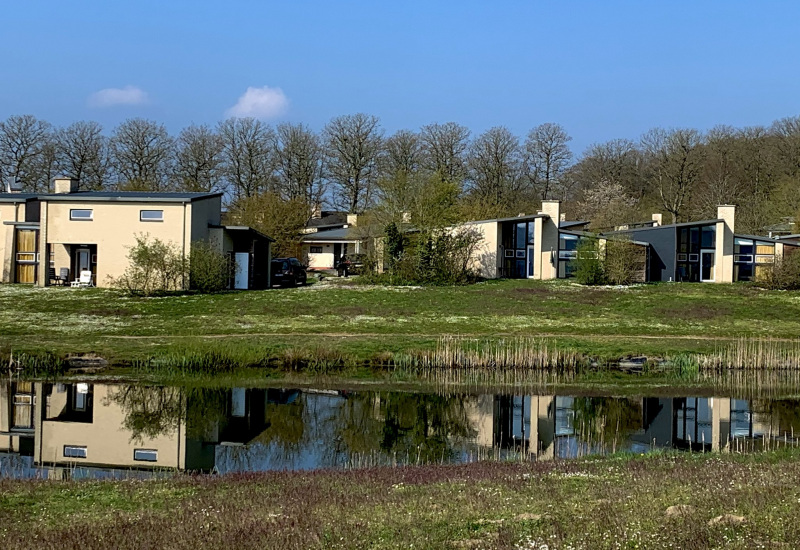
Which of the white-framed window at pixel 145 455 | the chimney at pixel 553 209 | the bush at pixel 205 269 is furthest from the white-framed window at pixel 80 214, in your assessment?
the white-framed window at pixel 145 455

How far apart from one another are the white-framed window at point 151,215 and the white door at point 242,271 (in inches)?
196

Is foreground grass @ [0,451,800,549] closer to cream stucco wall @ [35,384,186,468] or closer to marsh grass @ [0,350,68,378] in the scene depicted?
cream stucco wall @ [35,384,186,468]

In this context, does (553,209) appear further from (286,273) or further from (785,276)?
(286,273)

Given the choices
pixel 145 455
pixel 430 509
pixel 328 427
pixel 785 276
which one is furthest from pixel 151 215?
pixel 430 509

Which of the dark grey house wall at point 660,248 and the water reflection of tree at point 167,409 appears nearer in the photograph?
the water reflection of tree at point 167,409

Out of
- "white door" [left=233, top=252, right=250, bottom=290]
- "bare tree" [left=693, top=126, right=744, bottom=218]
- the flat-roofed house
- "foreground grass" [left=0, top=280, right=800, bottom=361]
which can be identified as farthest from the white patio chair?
"bare tree" [left=693, top=126, right=744, bottom=218]

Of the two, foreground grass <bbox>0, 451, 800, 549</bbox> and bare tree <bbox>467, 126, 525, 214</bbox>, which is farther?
bare tree <bbox>467, 126, 525, 214</bbox>

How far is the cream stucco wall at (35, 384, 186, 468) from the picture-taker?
16.5 meters

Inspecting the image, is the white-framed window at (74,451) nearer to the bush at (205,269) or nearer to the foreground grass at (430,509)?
the foreground grass at (430,509)

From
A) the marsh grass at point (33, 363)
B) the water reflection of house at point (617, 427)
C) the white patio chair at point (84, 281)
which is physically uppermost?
the white patio chair at point (84, 281)

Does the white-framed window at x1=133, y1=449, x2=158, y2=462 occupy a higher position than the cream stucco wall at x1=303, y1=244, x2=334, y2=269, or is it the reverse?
the cream stucco wall at x1=303, y1=244, x2=334, y2=269

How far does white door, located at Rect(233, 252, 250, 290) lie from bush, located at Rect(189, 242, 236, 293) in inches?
133

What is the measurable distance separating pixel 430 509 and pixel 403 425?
11015 mm

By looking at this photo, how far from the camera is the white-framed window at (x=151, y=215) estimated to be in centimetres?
4566
